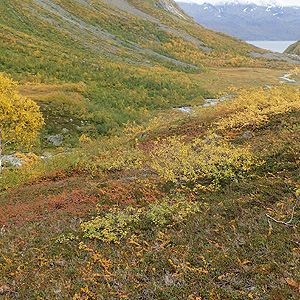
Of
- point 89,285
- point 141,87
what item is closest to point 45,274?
point 89,285

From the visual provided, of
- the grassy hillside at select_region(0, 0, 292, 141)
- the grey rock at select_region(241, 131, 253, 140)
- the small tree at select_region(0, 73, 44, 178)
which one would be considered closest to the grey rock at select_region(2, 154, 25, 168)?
the small tree at select_region(0, 73, 44, 178)

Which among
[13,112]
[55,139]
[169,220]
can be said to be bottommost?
[55,139]

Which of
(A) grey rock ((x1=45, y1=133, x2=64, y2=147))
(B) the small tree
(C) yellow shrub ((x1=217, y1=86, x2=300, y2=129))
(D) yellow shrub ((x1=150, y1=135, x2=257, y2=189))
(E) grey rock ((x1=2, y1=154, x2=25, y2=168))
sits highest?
(C) yellow shrub ((x1=217, y1=86, x2=300, y2=129))

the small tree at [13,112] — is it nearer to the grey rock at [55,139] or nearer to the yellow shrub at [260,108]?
the grey rock at [55,139]

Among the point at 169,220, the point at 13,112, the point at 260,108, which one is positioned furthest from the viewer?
the point at 260,108

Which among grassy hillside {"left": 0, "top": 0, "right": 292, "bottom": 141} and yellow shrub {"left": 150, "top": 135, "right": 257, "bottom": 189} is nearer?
yellow shrub {"left": 150, "top": 135, "right": 257, "bottom": 189}

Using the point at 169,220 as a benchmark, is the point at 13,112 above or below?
below

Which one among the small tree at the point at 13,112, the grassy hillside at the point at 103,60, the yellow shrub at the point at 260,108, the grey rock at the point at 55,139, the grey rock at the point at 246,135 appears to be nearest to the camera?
the grey rock at the point at 246,135

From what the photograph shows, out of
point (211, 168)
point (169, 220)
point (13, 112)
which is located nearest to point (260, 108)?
point (211, 168)

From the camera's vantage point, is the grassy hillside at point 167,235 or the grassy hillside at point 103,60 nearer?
the grassy hillside at point 167,235

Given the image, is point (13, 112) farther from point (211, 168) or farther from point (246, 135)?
point (246, 135)

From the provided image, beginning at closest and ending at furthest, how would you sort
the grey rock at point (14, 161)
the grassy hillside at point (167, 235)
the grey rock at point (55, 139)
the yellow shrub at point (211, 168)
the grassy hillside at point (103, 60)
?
the grassy hillside at point (167, 235)
the yellow shrub at point (211, 168)
the grey rock at point (14, 161)
the grey rock at point (55, 139)
the grassy hillside at point (103, 60)

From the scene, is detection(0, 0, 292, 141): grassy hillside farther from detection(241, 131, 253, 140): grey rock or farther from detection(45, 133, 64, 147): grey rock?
detection(241, 131, 253, 140): grey rock

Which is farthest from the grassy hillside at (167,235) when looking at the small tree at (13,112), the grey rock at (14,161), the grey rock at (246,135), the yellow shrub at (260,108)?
the grey rock at (14,161)
